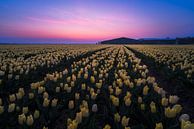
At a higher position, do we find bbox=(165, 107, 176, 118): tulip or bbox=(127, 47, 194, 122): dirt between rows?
bbox=(165, 107, 176, 118): tulip

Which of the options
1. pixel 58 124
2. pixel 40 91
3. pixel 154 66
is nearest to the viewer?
pixel 58 124

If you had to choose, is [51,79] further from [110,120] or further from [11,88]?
[110,120]

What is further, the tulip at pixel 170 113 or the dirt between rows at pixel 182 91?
the dirt between rows at pixel 182 91

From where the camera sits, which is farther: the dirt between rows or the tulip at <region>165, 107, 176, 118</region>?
the dirt between rows

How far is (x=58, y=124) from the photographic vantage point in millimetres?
4711

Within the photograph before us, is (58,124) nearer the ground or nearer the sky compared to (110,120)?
nearer the ground

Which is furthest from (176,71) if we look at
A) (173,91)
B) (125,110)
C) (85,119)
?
(85,119)

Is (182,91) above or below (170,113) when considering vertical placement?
below

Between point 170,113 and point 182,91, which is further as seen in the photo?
point 182,91

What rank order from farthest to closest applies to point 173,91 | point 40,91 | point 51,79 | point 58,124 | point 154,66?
1. point 154,66
2. point 173,91
3. point 51,79
4. point 40,91
5. point 58,124

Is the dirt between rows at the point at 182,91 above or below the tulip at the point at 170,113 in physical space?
below

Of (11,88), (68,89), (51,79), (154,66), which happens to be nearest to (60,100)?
(68,89)

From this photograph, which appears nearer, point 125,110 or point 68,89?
point 125,110

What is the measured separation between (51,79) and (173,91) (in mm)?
3786
